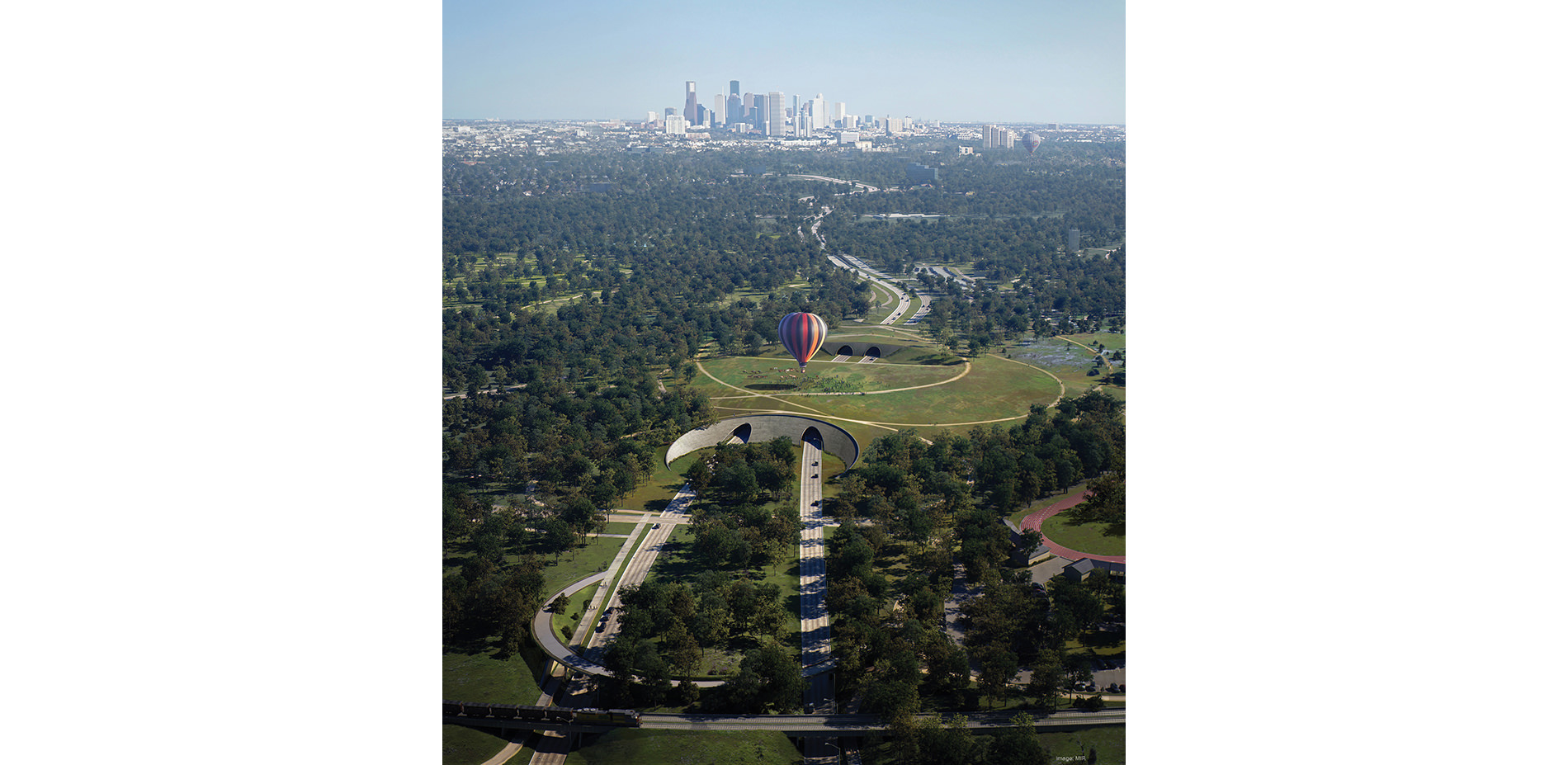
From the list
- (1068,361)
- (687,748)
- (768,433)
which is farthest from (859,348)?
(687,748)

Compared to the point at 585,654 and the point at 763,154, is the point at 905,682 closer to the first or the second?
the point at 585,654

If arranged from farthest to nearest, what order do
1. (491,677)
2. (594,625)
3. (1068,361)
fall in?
1. (1068,361)
2. (594,625)
3. (491,677)

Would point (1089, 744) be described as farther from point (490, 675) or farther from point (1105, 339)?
point (1105, 339)

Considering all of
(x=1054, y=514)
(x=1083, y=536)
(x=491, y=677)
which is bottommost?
(x=491, y=677)

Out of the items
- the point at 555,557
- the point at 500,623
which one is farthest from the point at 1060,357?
the point at 500,623

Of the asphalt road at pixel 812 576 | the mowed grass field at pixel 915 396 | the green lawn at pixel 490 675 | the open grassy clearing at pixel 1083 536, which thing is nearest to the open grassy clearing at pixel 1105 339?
the mowed grass field at pixel 915 396

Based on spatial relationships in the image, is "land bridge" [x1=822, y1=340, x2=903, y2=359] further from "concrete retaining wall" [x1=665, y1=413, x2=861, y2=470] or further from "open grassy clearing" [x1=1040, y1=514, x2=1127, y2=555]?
"open grassy clearing" [x1=1040, y1=514, x2=1127, y2=555]
